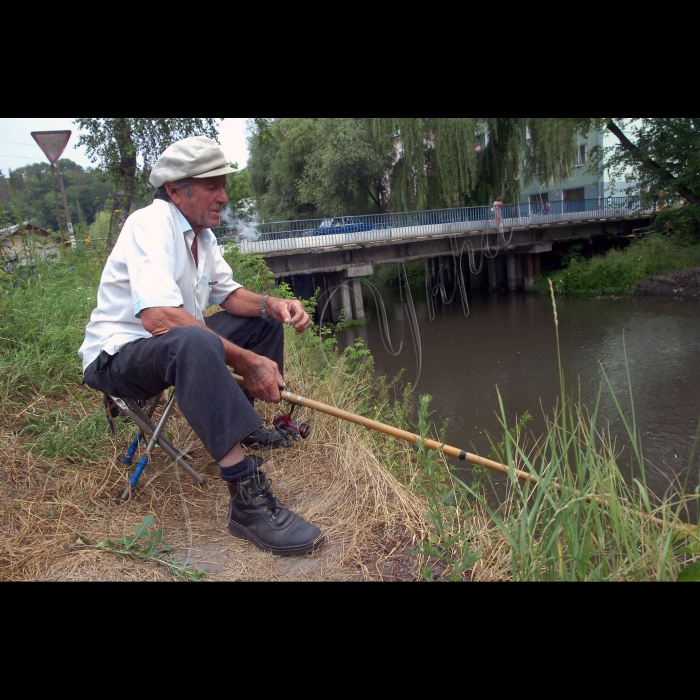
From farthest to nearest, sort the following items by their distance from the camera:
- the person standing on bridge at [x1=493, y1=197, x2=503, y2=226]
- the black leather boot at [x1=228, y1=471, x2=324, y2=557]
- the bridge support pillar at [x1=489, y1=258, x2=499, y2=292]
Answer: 1. the bridge support pillar at [x1=489, y1=258, x2=499, y2=292]
2. the person standing on bridge at [x1=493, y1=197, x2=503, y2=226]
3. the black leather boot at [x1=228, y1=471, x2=324, y2=557]

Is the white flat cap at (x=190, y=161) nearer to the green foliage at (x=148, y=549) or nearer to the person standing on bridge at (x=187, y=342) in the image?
the person standing on bridge at (x=187, y=342)

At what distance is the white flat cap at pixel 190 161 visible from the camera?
2.40 metres

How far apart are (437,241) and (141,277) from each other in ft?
66.2

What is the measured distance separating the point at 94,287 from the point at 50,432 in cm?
225

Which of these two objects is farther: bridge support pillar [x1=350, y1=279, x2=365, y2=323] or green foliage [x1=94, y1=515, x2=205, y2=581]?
bridge support pillar [x1=350, y1=279, x2=365, y2=323]

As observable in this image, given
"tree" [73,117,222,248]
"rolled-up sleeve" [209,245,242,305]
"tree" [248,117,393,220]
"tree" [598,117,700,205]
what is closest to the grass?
"rolled-up sleeve" [209,245,242,305]

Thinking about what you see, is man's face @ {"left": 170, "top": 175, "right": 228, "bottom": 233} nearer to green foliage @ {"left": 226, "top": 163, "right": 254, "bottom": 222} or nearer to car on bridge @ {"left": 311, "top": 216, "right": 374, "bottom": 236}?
car on bridge @ {"left": 311, "top": 216, "right": 374, "bottom": 236}

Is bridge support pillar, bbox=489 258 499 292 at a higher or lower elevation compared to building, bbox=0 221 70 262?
lower

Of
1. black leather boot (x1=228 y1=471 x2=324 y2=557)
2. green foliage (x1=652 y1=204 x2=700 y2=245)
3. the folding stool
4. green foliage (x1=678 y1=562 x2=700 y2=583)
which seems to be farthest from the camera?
green foliage (x1=652 y1=204 x2=700 y2=245)

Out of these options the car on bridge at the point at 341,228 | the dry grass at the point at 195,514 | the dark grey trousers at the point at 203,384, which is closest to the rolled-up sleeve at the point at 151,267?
the dark grey trousers at the point at 203,384

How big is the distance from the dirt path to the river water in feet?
2.66

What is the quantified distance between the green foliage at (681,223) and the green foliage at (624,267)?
0.52m

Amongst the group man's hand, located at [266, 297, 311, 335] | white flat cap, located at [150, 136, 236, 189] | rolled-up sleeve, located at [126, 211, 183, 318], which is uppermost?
white flat cap, located at [150, 136, 236, 189]

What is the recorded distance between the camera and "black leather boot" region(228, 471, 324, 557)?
220 cm
